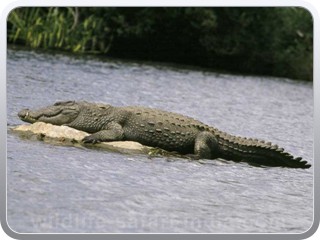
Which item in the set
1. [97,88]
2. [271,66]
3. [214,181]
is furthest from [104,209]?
[271,66]

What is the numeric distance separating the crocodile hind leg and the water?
1.28 feet

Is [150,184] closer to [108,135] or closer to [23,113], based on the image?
[108,135]

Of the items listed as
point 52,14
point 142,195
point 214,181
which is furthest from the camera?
point 52,14

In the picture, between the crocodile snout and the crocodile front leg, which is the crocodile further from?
the crocodile snout

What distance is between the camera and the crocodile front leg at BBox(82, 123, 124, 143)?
13156 millimetres

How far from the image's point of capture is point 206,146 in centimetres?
1331

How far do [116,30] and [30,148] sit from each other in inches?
A: 637

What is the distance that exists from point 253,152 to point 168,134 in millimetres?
1360

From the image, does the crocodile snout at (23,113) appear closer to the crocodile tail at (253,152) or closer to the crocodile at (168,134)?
the crocodile at (168,134)

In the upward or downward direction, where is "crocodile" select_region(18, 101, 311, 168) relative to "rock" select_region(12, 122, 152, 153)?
upward

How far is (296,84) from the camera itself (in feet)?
92.7

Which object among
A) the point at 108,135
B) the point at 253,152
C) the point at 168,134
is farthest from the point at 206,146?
the point at 108,135

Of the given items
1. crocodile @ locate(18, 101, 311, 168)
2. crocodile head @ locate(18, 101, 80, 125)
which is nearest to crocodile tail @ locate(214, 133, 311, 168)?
crocodile @ locate(18, 101, 311, 168)

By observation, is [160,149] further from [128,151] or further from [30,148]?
[30,148]
